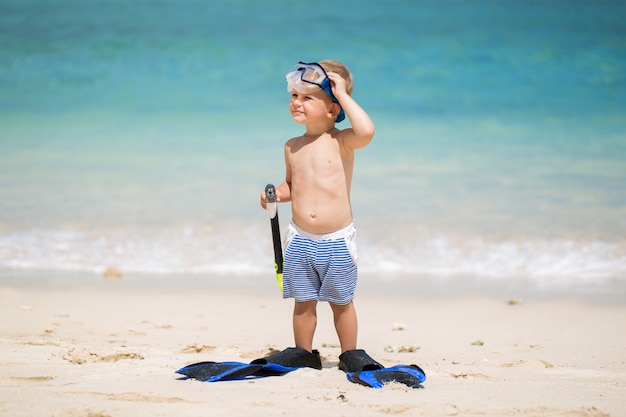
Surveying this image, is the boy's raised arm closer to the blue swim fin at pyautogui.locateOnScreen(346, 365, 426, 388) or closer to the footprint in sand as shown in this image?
the blue swim fin at pyautogui.locateOnScreen(346, 365, 426, 388)

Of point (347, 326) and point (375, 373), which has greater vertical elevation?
point (347, 326)

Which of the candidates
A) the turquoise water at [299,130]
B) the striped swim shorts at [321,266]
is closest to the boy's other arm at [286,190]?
the striped swim shorts at [321,266]

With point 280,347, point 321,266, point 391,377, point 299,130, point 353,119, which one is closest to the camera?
point 391,377

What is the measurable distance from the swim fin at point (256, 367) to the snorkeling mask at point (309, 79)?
1073mm

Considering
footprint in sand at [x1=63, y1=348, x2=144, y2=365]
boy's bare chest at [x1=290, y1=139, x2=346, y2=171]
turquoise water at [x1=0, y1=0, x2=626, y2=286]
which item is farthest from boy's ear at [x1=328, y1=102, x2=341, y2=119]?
turquoise water at [x1=0, y1=0, x2=626, y2=286]

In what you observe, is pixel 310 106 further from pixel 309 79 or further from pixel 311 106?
pixel 309 79

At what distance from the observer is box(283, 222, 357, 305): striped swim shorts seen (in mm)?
3346

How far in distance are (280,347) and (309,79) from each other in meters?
1.35

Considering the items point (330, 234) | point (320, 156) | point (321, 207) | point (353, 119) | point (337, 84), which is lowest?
point (330, 234)

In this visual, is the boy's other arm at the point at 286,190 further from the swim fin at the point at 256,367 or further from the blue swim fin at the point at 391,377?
the blue swim fin at the point at 391,377

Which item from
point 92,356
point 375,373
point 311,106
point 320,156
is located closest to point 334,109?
point 311,106

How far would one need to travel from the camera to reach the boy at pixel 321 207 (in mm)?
3350

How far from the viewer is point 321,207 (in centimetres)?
336

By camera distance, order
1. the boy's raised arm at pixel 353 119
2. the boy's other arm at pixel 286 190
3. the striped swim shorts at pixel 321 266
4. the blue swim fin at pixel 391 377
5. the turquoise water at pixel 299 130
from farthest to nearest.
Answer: the turquoise water at pixel 299 130 → the boy's other arm at pixel 286 190 → the striped swim shorts at pixel 321 266 → the boy's raised arm at pixel 353 119 → the blue swim fin at pixel 391 377
